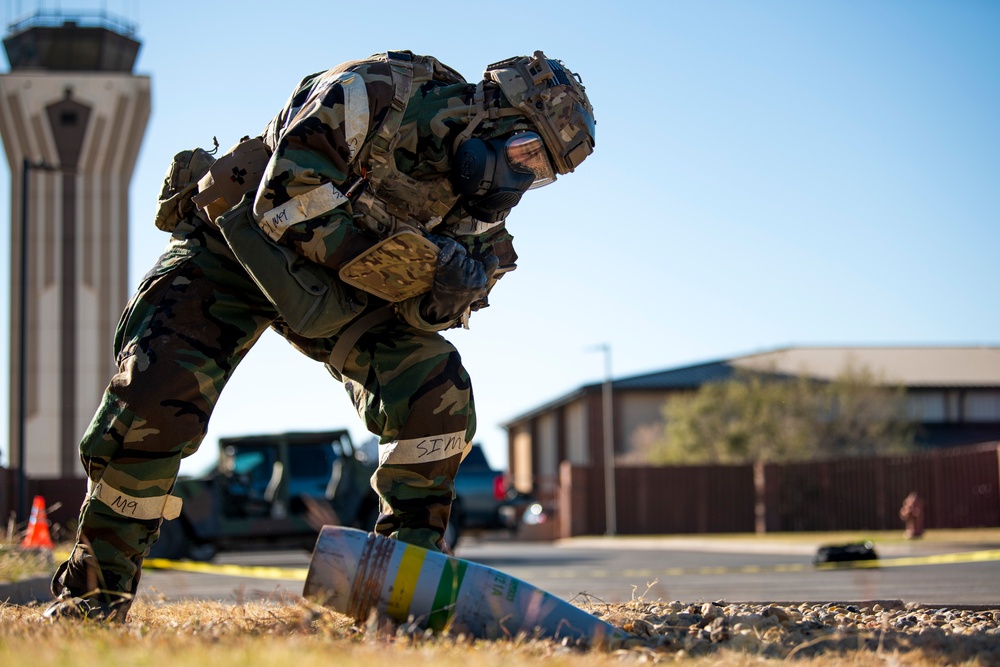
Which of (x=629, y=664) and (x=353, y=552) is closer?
→ (x=629, y=664)

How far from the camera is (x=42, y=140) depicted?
47.8 meters

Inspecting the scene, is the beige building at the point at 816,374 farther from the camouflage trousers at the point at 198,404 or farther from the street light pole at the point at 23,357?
the camouflage trousers at the point at 198,404

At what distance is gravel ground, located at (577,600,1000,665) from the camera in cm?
288

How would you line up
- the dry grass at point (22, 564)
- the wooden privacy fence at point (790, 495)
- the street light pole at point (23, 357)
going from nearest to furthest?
the dry grass at point (22, 564) → the street light pole at point (23, 357) → the wooden privacy fence at point (790, 495)

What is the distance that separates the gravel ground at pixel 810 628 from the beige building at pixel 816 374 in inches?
1675

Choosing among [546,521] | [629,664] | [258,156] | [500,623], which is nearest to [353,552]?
[500,623]

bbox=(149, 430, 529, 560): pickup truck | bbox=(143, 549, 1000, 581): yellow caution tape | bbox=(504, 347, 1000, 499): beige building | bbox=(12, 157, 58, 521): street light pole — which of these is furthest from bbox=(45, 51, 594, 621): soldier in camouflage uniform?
bbox=(504, 347, 1000, 499): beige building

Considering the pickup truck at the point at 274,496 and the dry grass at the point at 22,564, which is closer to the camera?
the dry grass at the point at 22,564

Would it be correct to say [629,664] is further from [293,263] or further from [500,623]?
[293,263]

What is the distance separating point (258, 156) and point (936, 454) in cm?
2989

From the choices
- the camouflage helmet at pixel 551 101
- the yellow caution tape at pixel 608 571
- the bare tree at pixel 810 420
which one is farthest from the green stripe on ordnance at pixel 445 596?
the bare tree at pixel 810 420

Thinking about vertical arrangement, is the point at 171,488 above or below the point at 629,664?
above

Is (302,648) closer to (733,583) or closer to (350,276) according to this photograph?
(350,276)

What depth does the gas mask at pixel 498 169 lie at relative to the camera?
12.0ft
